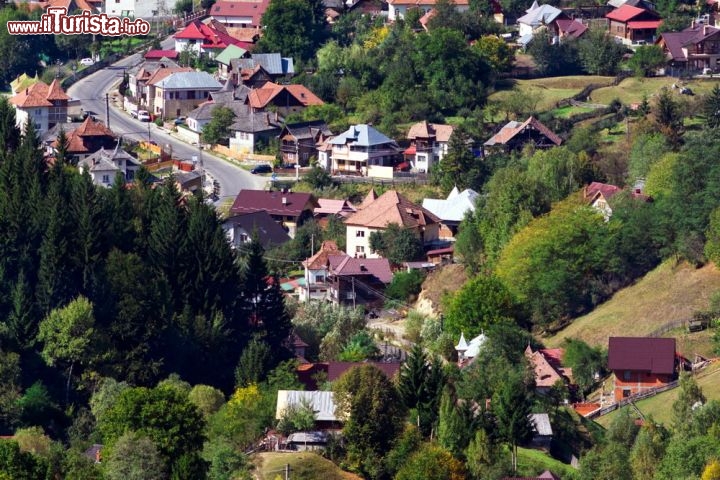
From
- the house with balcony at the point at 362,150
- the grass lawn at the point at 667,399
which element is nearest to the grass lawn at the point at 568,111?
the house with balcony at the point at 362,150

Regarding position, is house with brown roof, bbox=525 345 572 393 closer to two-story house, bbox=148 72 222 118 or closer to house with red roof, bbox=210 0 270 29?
two-story house, bbox=148 72 222 118

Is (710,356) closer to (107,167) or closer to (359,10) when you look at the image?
(107,167)

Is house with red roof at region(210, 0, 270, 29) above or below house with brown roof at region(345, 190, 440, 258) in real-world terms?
above

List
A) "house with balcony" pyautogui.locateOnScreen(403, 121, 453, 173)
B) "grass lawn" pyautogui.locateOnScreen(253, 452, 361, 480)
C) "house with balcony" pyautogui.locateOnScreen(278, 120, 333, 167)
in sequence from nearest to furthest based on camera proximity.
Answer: "grass lawn" pyautogui.locateOnScreen(253, 452, 361, 480) < "house with balcony" pyautogui.locateOnScreen(403, 121, 453, 173) < "house with balcony" pyautogui.locateOnScreen(278, 120, 333, 167)

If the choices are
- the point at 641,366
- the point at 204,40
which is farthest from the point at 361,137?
the point at 641,366

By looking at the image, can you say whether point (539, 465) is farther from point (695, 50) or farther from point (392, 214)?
point (695, 50)

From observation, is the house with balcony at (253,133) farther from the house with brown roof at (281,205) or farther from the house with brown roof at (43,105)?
the house with brown roof at (43,105)

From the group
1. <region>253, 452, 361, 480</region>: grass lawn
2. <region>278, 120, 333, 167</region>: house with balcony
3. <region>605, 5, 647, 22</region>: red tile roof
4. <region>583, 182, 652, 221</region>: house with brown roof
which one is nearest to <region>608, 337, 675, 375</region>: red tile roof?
<region>583, 182, 652, 221</region>: house with brown roof
